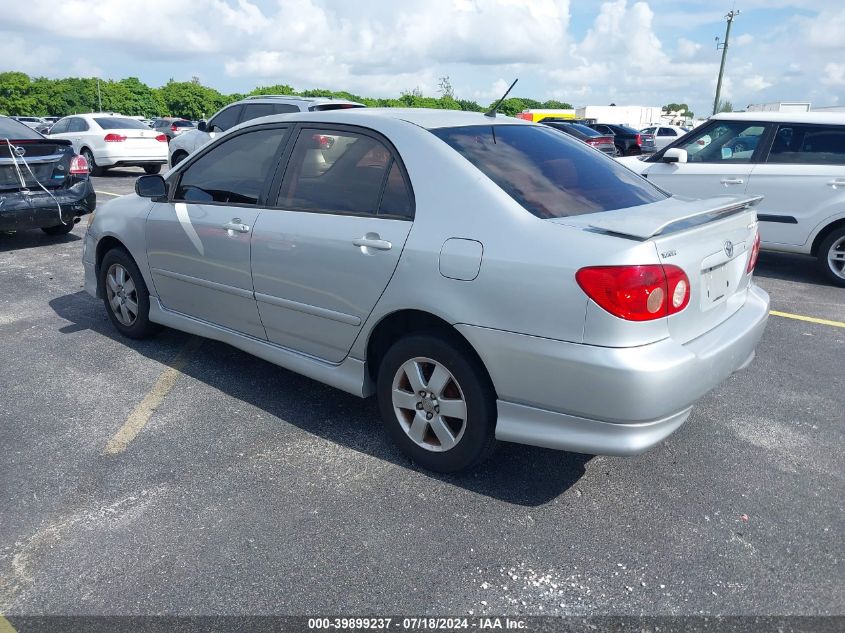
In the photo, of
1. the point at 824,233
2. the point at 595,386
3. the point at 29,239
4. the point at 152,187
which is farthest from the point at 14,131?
the point at 824,233

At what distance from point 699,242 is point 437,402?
131 cm

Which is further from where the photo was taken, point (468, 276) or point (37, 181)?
point (37, 181)

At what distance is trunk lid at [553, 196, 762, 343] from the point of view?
105 inches

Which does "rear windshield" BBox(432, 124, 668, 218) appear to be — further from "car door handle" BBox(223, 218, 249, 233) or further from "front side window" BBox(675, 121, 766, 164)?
"front side window" BBox(675, 121, 766, 164)

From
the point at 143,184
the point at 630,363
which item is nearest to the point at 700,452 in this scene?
the point at 630,363

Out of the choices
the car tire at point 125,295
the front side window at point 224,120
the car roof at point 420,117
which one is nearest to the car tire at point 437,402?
the car roof at point 420,117

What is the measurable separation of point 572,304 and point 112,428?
8.50 ft

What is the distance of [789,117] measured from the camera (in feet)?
23.1

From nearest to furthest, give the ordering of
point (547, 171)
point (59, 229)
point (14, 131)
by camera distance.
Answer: point (547, 171) < point (14, 131) < point (59, 229)

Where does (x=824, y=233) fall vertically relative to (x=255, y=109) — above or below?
below

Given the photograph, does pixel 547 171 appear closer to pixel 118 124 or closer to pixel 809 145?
pixel 809 145

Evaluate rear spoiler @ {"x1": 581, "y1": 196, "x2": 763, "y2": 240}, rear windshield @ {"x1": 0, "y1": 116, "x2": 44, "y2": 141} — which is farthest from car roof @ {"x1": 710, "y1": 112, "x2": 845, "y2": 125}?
rear windshield @ {"x1": 0, "y1": 116, "x2": 44, "y2": 141}

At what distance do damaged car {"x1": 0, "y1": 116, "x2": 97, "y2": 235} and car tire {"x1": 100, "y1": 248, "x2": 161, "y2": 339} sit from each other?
329 centimetres

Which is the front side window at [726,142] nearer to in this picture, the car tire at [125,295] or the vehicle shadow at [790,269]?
the vehicle shadow at [790,269]
